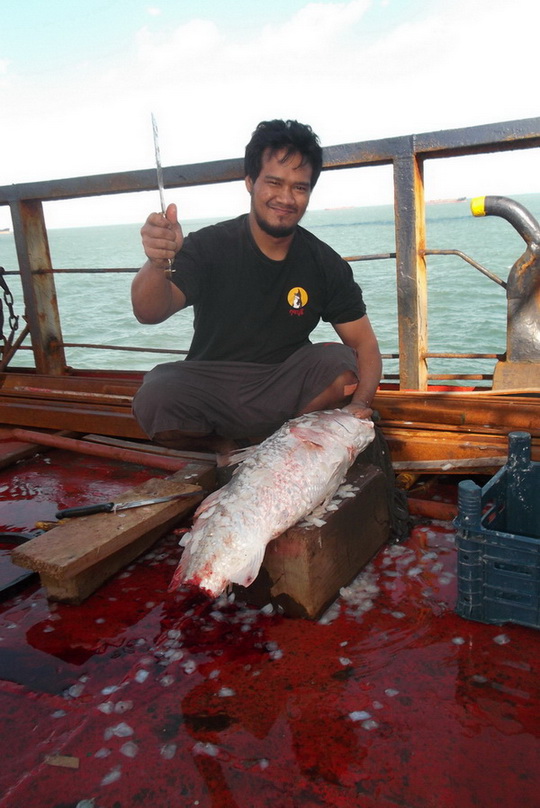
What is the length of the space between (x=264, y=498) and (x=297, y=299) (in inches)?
57.7

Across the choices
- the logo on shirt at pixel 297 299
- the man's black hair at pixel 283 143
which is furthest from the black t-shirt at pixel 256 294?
the man's black hair at pixel 283 143

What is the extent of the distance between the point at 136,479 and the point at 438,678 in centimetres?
245

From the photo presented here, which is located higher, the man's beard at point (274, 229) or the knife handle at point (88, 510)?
the man's beard at point (274, 229)

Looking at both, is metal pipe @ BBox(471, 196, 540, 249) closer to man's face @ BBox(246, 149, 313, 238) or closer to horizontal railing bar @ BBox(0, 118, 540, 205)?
horizontal railing bar @ BBox(0, 118, 540, 205)

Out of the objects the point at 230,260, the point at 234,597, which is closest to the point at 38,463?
the point at 230,260

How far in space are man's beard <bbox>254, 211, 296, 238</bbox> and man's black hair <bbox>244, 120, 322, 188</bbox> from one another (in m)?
0.26

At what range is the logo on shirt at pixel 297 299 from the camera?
3488 mm

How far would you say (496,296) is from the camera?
89.0 feet

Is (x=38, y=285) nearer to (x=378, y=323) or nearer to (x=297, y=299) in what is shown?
(x=297, y=299)

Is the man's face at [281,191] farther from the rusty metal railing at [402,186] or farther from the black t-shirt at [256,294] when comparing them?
the rusty metal railing at [402,186]

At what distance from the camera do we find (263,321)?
3.49 m

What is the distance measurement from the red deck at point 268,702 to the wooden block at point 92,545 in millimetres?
89

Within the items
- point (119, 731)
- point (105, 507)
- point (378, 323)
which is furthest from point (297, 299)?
point (378, 323)

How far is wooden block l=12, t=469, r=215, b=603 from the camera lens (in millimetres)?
2441
